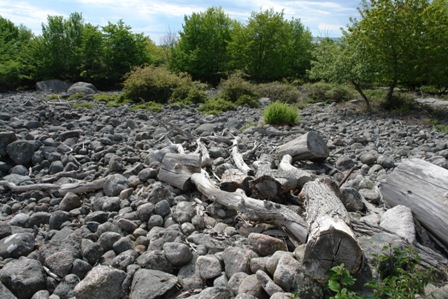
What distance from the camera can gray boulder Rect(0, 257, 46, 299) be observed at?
3.41 m

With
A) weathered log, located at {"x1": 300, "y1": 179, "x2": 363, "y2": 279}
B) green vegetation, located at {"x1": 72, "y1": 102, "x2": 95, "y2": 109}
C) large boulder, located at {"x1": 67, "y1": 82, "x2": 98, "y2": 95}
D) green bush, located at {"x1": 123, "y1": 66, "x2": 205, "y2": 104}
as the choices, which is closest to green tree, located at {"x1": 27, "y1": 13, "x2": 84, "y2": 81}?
large boulder, located at {"x1": 67, "y1": 82, "x2": 98, "y2": 95}

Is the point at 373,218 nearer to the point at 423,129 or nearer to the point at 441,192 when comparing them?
the point at 441,192

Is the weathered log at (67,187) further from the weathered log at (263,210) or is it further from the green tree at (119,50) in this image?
the green tree at (119,50)

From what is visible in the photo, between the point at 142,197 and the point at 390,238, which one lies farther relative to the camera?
the point at 142,197

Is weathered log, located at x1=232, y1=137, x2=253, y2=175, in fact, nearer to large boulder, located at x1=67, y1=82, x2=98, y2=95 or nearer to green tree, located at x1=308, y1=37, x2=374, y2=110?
green tree, located at x1=308, y1=37, x2=374, y2=110

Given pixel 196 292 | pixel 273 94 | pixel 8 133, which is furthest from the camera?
pixel 273 94

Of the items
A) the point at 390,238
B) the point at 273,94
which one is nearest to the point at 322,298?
the point at 390,238

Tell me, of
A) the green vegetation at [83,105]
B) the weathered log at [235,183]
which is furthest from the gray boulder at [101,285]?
the green vegetation at [83,105]

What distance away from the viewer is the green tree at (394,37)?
11.5 meters

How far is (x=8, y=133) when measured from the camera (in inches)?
284

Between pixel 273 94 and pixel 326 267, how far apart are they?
A: 13.3 m

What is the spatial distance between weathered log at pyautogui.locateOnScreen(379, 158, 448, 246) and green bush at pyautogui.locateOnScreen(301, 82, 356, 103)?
10.3 meters

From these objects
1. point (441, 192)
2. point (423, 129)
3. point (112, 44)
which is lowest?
point (423, 129)

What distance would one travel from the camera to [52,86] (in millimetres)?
18625
